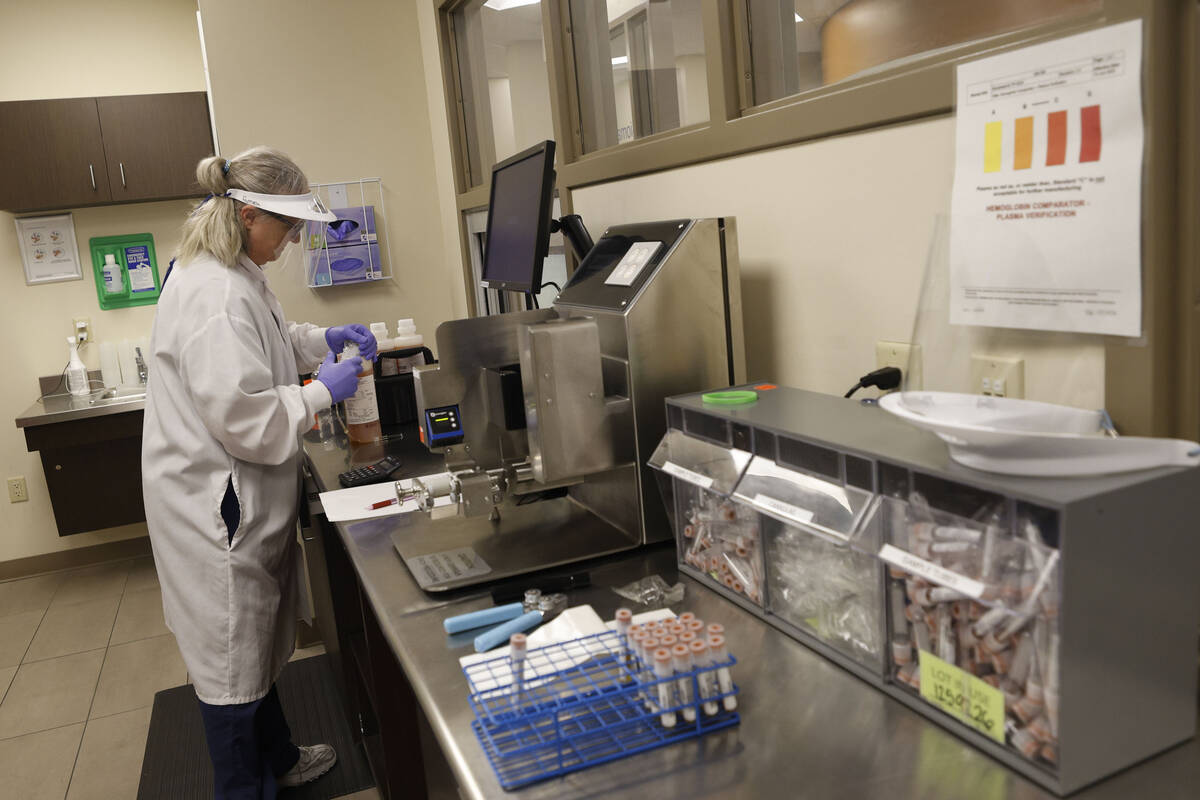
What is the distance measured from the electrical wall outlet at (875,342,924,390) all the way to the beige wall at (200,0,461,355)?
2804 millimetres

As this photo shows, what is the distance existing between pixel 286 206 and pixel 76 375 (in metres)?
3.04

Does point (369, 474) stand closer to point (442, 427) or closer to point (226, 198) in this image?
point (442, 427)

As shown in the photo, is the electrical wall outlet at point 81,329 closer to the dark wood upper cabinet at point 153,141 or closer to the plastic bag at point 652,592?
the dark wood upper cabinet at point 153,141

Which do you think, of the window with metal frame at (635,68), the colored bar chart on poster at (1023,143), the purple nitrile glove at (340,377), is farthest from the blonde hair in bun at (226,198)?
the colored bar chart on poster at (1023,143)

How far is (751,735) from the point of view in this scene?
96cm

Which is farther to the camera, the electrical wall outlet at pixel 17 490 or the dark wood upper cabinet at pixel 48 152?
the electrical wall outlet at pixel 17 490

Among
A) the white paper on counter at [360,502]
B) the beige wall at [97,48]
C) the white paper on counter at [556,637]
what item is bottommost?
the white paper on counter at [556,637]

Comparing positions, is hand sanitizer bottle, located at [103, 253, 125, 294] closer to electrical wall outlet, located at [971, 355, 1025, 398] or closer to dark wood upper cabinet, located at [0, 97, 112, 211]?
dark wood upper cabinet, located at [0, 97, 112, 211]

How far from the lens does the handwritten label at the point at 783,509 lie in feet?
3.47

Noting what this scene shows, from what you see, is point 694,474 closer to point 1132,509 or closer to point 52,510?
point 1132,509

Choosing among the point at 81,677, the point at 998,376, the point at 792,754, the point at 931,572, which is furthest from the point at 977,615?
the point at 81,677

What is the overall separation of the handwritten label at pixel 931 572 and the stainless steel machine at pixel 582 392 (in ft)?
1.98

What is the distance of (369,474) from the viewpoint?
7.12 feet

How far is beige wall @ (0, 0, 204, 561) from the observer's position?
4391 millimetres
